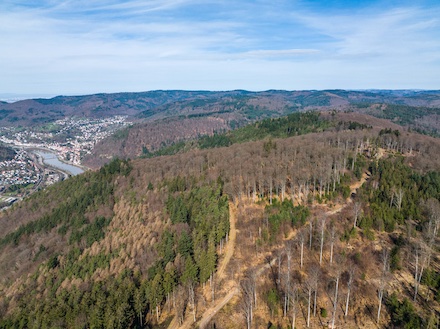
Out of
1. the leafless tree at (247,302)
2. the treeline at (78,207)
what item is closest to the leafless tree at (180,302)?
the leafless tree at (247,302)

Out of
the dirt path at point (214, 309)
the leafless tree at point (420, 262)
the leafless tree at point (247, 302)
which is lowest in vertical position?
the dirt path at point (214, 309)

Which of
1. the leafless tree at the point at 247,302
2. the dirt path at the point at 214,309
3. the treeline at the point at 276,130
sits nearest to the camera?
the leafless tree at the point at 247,302

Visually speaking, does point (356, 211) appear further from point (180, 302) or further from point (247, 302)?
point (180, 302)

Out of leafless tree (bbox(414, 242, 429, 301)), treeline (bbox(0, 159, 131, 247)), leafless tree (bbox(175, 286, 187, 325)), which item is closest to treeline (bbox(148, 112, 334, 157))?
treeline (bbox(0, 159, 131, 247))

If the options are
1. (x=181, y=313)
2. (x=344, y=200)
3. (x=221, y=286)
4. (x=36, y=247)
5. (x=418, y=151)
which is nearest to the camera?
(x=181, y=313)

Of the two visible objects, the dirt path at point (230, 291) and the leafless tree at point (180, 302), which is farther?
the leafless tree at point (180, 302)

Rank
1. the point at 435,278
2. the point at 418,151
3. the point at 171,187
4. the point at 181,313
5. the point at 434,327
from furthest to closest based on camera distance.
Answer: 1. the point at 418,151
2. the point at 171,187
3. the point at 181,313
4. the point at 435,278
5. the point at 434,327

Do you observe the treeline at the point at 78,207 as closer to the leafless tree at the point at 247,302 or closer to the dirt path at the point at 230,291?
the dirt path at the point at 230,291

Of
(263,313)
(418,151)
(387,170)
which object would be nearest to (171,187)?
(263,313)

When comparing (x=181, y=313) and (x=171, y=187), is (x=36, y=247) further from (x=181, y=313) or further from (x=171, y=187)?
(x=181, y=313)
